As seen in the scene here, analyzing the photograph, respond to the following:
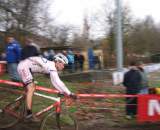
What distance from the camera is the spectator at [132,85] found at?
12.6m

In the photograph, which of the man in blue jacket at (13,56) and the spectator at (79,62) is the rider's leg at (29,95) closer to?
the man in blue jacket at (13,56)

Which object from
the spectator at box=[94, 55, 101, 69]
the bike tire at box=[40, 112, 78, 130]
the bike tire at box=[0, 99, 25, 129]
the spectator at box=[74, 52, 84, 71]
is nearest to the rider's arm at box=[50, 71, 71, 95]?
the bike tire at box=[40, 112, 78, 130]

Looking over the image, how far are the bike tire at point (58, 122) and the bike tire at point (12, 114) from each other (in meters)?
0.71

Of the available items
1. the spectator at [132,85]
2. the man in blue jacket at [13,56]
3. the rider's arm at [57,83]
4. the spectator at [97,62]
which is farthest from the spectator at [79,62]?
the rider's arm at [57,83]

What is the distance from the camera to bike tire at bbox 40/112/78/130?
9.66 metres

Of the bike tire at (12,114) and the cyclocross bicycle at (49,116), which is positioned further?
the bike tire at (12,114)

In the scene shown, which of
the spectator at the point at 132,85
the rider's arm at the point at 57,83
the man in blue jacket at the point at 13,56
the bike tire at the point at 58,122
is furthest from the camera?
the man in blue jacket at the point at 13,56

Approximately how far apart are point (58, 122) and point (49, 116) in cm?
29

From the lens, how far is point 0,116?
1041cm

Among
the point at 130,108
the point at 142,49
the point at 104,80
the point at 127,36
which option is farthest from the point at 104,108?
the point at 142,49

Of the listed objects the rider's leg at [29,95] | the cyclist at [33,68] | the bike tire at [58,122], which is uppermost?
the cyclist at [33,68]

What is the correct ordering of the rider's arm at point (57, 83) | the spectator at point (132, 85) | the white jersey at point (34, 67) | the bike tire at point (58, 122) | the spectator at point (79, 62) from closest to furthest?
the rider's arm at point (57, 83), the white jersey at point (34, 67), the bike tire at point (58, 122), the spectator at point (132, 85), the spectator at point (79, 62)

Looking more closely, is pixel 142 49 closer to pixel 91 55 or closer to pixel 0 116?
pixel 91 55

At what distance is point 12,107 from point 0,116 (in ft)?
1.15
